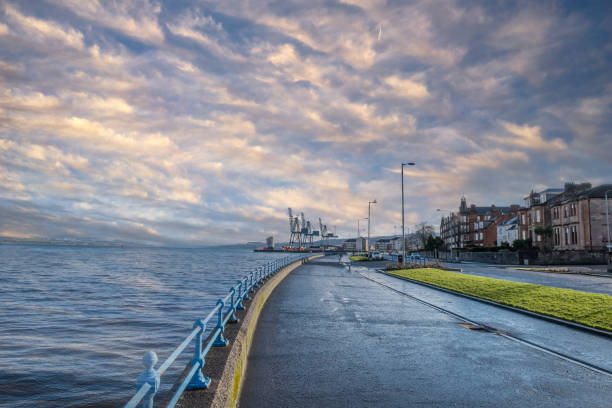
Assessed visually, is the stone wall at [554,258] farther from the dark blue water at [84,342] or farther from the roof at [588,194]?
the dark blue water at [84,342]

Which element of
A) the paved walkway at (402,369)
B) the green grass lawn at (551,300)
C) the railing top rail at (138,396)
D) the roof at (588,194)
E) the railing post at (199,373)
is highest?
the roof at (588,194)

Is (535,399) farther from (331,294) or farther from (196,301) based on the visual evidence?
(196,301)

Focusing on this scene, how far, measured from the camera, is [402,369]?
27.6 feet

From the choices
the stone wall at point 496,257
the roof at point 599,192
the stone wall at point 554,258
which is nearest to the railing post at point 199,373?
the stone wall at point 554,258

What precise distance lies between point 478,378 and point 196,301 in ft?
76.7

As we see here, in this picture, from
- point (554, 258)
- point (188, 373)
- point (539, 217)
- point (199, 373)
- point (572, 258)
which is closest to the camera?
point (188, 373)

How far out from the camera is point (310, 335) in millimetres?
11531

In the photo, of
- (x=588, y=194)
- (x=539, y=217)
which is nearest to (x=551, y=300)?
(x=588, y=194)

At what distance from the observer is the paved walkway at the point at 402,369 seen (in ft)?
22.4

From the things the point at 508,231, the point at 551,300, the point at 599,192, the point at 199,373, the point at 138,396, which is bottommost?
the point at 551,300

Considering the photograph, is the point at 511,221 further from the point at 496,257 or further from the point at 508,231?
the point at 496,257

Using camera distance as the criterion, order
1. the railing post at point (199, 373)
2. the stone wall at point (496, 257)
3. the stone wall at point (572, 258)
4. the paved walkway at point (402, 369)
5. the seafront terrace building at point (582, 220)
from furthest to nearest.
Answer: the stone wall at point (496, 257) < the seafront terrace building at point (582, 220) < the stone wall at point (572, 258) < the paved walkway at point (402, 369) < the railing post at point (199, 373)

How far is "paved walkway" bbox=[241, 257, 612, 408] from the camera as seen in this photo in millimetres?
6832

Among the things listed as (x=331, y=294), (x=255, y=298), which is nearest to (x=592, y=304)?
(x=331, y=294)
